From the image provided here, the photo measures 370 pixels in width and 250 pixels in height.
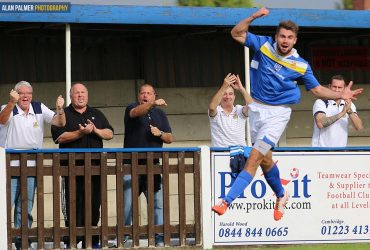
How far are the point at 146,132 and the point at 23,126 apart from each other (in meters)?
1.50

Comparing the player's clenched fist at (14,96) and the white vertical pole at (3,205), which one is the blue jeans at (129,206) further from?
the player's clenched fist at (14,96)

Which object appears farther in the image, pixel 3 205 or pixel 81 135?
pixel 81 135

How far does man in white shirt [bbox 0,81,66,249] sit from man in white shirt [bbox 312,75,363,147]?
3343 millimetres

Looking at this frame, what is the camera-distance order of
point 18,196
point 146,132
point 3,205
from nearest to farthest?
point 3,205
point 18,196
point 146,132

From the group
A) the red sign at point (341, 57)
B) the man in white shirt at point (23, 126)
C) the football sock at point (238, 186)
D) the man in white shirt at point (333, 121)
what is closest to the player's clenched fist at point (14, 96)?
the man in white shirt at point (23, 126)

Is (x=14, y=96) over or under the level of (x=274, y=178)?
over

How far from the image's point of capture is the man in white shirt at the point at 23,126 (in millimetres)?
13219

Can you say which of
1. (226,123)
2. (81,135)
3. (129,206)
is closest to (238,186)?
(129,206)

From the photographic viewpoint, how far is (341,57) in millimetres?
18906

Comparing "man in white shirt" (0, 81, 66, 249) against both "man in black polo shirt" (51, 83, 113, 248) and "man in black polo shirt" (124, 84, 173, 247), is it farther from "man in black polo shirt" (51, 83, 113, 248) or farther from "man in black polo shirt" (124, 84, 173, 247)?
"man in black polo shirt" (124, 84, 173, 247)

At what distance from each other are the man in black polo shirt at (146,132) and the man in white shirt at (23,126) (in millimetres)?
912

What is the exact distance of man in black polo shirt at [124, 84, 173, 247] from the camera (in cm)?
1362

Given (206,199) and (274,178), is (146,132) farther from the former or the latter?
(274,178)

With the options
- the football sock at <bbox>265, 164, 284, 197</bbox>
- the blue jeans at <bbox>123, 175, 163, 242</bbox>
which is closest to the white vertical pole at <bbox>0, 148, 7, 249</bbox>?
the blue jeans at <bbox>123, 175, 163, 242</bbox>
